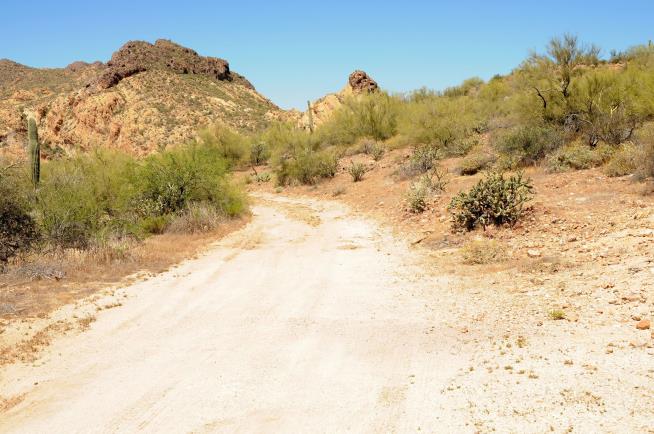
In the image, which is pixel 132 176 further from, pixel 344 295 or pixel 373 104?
pixel 373 104

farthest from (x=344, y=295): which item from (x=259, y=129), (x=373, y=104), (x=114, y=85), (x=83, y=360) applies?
(x=114, y=85)

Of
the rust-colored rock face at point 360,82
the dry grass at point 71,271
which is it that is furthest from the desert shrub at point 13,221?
the rust-colored rock face at point 360,82

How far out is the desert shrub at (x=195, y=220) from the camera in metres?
15.7

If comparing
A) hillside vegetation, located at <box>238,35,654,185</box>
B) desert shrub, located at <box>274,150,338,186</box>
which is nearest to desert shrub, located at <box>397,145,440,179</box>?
hillside vegetation, located at <box>238,35,654,185</box>

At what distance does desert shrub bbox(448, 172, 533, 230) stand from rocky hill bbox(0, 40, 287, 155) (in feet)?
132

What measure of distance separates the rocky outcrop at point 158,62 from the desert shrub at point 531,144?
52932mm

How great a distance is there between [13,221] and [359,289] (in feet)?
28.3

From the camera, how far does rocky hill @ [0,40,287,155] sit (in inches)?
2083

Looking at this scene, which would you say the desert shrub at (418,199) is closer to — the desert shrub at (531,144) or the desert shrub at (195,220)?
the desert shrub at (531,144)

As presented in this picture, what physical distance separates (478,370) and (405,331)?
62.4 inches

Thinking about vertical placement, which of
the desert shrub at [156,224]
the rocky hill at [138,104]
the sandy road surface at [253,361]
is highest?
the rocky hill at [138,104]

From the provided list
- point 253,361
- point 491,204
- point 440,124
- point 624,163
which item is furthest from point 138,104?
point 253,361

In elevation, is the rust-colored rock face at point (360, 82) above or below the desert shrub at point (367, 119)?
above

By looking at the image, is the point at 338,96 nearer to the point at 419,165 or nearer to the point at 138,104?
the point at 138,104
